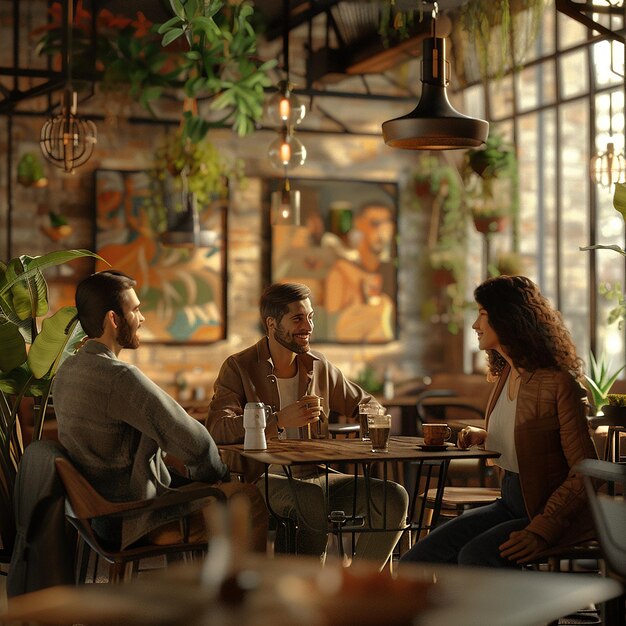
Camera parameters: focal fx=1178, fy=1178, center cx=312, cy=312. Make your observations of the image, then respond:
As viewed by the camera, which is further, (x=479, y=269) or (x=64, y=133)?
(x=479, y=269)

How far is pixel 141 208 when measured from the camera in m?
10.2

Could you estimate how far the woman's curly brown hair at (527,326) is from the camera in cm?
384

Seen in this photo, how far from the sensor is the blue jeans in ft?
12.3

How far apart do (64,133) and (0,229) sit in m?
3.16

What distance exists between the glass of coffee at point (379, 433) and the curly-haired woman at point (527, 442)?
1.15ft

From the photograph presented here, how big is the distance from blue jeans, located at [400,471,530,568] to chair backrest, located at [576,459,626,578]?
2.29ft

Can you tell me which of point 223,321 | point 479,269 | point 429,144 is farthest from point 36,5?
point 429,144

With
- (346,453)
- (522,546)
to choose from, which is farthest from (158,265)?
(522,546)

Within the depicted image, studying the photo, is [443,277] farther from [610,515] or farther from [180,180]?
[610,515]

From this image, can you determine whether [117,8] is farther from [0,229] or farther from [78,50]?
[0,229]

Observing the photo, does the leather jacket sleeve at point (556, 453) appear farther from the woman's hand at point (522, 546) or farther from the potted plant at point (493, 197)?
the potted plant at point (493, 197)

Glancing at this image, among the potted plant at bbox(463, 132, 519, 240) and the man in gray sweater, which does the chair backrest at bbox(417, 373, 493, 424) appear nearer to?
the potted plant at bbox(463, 132, 519, 240)

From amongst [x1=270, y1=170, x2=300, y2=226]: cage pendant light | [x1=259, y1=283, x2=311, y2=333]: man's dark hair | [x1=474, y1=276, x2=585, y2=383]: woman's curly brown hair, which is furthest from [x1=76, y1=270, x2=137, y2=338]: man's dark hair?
[x1=270, y1=170, x2=300, y2=226]: cage pendant light

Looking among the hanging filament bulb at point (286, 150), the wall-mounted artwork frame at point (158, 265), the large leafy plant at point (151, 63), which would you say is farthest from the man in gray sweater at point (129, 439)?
the wall-mounted artwork frame at point (158, 265)
